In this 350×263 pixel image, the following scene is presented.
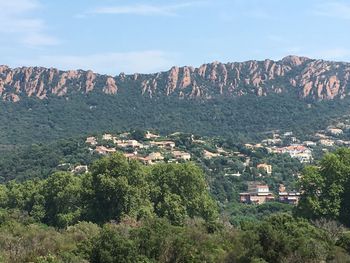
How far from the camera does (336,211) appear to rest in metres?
46.9

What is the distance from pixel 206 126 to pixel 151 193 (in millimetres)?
141980

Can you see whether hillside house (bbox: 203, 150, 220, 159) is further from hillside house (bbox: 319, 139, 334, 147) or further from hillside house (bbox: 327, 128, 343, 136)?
hillside house (bbox: 327, 128, 343, 136)

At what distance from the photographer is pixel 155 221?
116ft

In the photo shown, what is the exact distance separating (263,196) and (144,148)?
1168 inches

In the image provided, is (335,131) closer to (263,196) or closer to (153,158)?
(263,196)

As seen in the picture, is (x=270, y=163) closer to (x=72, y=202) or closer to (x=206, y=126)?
(x=206, y=126)

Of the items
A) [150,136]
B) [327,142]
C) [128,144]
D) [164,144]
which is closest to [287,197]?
[164,144]

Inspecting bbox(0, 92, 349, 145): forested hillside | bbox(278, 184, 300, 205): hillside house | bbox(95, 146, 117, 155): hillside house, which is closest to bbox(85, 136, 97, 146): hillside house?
bbox(95, 146, 117, 155): hillside house

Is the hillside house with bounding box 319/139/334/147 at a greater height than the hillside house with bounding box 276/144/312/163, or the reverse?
the hillside house with bounding box 319/139/334/147

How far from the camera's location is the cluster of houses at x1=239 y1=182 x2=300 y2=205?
322 feet

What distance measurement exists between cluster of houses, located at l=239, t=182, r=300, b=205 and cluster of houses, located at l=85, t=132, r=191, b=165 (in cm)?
1419

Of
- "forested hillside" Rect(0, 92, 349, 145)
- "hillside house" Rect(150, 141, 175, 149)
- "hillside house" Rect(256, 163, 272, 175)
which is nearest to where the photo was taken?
"hillside house" Rect(256, 163, 272, 175)

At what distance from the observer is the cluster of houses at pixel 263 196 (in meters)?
98.1

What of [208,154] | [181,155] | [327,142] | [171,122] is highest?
[171,122]
